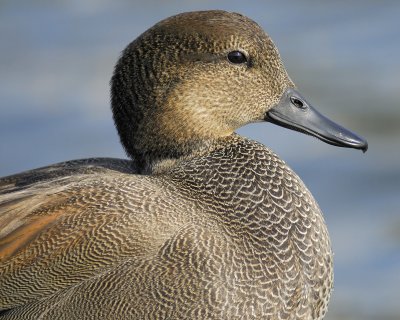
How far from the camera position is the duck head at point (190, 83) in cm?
515

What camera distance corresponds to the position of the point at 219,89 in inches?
206

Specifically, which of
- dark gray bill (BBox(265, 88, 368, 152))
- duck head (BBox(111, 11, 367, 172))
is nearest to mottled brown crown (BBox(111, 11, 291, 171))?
duck head (BBox(111, 11, 367, 172))

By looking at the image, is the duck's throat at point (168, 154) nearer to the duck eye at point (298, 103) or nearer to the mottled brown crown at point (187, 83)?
the mottled brown crown at point (187, 83)

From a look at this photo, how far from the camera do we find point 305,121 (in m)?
5.43

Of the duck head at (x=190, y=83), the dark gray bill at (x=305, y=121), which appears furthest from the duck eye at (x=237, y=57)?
the dark gray bill at (x=305, y=121)

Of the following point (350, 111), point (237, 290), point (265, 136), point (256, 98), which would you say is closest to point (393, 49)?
point (350, 111)

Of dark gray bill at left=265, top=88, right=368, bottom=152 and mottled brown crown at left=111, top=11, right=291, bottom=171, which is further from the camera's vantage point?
dark gray bill at left=265, top=88, right=368, bottom=152

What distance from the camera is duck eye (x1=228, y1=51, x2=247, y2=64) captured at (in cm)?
524

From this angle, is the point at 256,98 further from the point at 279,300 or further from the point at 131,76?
the point at 279,300

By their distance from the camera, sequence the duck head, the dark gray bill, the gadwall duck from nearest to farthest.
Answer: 1. the gadwall duck
2. the duck head
3. the dark gray bill

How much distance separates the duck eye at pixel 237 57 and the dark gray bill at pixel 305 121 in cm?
25

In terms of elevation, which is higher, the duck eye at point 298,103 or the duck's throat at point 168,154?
the duck eye at point 298,103

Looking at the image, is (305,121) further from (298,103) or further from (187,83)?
(187,83)

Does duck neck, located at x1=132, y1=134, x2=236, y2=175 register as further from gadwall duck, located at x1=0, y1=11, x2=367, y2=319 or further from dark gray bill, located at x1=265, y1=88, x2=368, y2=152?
dark gray bill, located at x1=265, y1=88, x2=368, y2=152
